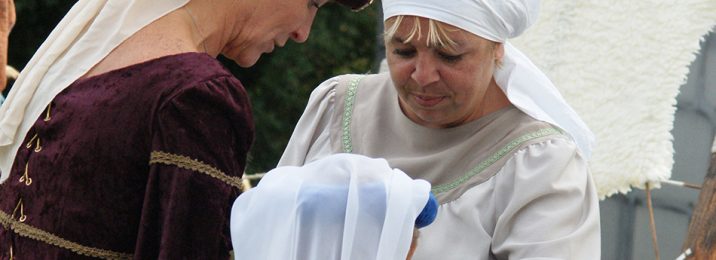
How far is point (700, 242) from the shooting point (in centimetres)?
355

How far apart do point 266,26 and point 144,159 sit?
16.3 inches

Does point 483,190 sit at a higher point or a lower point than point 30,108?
lower

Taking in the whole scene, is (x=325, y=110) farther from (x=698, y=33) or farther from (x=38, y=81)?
(x=698, y=33)

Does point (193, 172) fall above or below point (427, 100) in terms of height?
above

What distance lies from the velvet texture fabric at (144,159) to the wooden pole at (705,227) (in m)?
1.57

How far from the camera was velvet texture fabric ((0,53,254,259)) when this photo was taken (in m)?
2.42

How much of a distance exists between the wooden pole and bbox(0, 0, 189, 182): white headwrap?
175cm

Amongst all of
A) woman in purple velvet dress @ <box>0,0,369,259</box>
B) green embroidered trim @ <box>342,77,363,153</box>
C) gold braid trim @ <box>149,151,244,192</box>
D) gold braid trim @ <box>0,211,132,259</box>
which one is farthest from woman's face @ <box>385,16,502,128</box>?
gold braid trim @ <box>0,211,132,259</box>

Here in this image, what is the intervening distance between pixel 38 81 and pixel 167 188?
15.9 inches

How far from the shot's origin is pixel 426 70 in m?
2.84

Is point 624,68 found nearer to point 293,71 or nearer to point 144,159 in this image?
point 144,159

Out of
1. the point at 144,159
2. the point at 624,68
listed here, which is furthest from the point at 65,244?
the point at 624,68

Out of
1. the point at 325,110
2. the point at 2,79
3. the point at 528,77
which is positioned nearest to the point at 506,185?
the point at 528,77

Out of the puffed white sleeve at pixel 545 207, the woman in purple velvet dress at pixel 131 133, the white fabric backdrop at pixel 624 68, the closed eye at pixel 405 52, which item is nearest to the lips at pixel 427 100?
the closed eye at pixel 405 52
